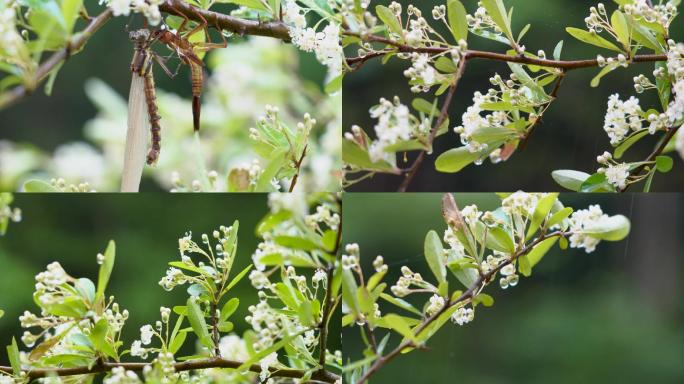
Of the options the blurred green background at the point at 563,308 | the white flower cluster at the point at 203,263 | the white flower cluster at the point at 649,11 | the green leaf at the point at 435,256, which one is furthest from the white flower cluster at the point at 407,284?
the white flower cluster at the point at 649,11

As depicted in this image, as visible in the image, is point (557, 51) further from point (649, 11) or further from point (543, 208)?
point (543, 208)

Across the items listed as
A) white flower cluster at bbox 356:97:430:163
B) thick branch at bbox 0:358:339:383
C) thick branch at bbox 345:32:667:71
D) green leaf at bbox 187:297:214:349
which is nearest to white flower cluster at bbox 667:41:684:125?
thick branch at bbox 345:32:667:71

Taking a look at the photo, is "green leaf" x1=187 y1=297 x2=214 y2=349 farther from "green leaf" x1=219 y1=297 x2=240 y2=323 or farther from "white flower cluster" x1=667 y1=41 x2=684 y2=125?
"white flower cluster" x1=667 y1=41 x2=684 y2=125

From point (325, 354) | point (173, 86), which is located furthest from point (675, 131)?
point (173, 86)

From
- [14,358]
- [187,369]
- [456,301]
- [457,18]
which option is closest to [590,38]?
[457,18]

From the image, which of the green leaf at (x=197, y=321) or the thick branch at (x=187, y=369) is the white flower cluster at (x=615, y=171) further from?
the green leaf at (x=197, y=321)

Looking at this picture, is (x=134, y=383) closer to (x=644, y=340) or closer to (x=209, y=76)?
(x=209, y=76)
